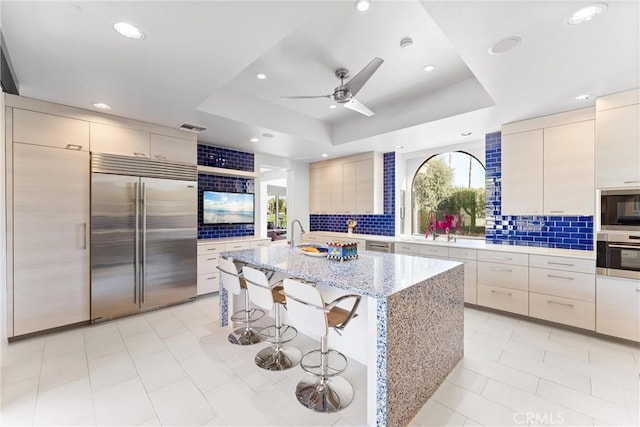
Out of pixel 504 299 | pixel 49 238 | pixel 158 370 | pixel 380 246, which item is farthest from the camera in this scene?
pixel 380 246

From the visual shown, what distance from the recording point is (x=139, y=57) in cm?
206

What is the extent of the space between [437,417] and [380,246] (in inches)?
119

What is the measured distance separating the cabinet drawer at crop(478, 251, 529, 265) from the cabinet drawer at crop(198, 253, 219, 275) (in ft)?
12.5

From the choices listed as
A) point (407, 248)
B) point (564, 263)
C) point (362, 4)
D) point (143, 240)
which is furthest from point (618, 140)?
point (143, 240)

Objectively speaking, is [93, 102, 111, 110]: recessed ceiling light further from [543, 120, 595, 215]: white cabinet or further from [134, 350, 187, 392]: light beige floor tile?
[543, 120, 595, 215]: white cabinet

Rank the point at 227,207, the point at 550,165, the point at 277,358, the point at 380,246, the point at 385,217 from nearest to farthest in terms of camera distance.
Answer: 1. the point at 277,358
2. the point at 550,165
3. the point at 380,246
4. the point at 227,207
5. the point at 385,217

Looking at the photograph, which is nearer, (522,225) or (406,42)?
(406,42)

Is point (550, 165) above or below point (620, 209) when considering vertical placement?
above

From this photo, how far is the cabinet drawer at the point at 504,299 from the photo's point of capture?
327 cm

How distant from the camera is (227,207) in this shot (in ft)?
16.3

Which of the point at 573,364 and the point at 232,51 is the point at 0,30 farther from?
the point at 573,364

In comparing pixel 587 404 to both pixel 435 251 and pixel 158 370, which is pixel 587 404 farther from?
pixel 158 370

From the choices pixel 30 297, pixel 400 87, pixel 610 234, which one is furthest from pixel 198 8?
pixel 610 234

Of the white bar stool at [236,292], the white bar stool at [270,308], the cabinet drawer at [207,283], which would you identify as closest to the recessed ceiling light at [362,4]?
the white bar stool at [270,308]
